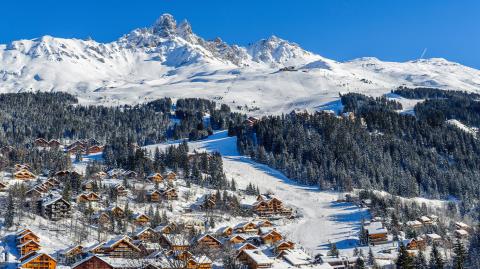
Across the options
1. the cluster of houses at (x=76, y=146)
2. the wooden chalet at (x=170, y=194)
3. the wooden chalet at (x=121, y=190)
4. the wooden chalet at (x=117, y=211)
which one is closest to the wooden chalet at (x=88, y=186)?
the wooden chalet at (x=121, y=190)

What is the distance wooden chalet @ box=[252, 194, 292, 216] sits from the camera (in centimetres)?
11675

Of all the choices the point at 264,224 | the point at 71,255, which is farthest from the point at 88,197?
the point at 264,224

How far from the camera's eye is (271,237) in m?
97.4

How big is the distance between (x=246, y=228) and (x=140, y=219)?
19.6 m

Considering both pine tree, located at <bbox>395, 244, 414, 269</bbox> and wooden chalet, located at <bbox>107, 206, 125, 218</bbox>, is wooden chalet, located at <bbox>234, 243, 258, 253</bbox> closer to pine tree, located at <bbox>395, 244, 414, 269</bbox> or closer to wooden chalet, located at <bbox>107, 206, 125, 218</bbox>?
wooden chalet, located at <bbox>107, 206, 125, 218</bbox>

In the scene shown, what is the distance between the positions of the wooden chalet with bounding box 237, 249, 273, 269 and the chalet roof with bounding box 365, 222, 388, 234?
71.2 ft

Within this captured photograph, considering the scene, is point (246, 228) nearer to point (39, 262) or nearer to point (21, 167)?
point (39, 262)

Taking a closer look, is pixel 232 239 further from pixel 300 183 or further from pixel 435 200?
pixel 435 200

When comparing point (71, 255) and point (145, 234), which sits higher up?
point (145, 234)

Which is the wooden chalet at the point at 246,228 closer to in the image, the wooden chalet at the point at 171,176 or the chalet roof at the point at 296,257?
the chalet roof at the point at 296,257

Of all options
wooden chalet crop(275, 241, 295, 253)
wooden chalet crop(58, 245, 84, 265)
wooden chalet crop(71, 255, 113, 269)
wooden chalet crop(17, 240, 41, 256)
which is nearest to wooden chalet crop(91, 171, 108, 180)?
wooden chalet crop(17, 240, 41, 256)

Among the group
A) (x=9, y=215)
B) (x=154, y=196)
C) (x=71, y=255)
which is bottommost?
(x=71, y=255)

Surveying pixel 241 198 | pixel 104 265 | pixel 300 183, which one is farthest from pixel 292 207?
pixel 104 265

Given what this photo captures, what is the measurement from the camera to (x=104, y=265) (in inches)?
2692
